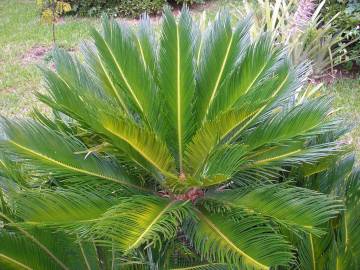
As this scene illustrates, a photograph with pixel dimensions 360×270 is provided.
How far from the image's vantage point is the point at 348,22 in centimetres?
585

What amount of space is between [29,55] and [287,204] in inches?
265

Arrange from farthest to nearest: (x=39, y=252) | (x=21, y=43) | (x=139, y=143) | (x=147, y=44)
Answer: (x=21, y=43) → (x=147, y=44) → (x=39, y=252) → (x=139, y=143)

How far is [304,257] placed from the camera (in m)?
1.70

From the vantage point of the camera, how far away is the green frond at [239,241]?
55.9 inches

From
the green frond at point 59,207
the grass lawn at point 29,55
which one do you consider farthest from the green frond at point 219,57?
the grass lawn at point 29,55

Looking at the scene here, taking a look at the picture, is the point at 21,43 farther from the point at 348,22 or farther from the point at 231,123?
the point at 231,123

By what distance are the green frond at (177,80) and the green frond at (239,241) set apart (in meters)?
0.24

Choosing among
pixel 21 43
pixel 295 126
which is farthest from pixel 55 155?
pixel 21 43

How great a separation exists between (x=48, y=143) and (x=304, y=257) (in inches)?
38.6

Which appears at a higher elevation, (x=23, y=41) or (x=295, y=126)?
(x=295, y=126)

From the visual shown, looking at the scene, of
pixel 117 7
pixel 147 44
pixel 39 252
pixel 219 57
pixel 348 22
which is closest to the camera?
pixel 39 252

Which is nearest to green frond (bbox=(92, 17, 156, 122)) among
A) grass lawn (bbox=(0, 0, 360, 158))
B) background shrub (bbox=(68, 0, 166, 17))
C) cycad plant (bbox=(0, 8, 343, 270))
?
cycad plant (bbox=(0, 8, 343, 270))

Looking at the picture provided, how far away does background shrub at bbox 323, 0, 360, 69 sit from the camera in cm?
581

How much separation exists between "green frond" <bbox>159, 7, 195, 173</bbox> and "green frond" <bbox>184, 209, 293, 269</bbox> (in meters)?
0.24
